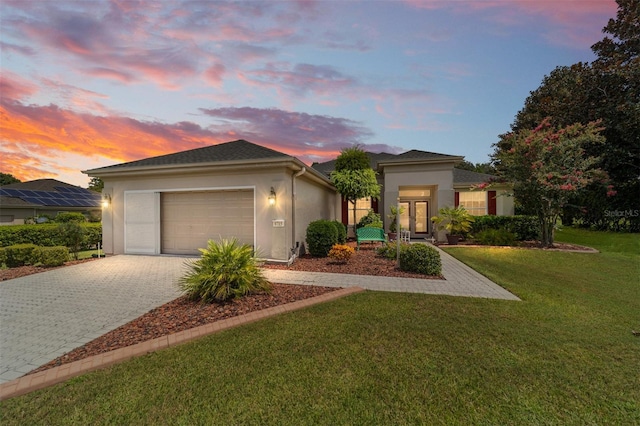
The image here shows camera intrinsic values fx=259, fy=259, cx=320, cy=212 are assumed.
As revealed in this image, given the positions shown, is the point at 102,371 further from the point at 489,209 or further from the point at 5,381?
the point at 489,209

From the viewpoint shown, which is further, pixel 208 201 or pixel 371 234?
pixel 371 234

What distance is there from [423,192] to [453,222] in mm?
3078

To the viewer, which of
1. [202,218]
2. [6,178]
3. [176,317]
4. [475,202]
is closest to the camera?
[176,317]

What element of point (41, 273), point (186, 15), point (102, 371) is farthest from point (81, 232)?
point (102, 371)

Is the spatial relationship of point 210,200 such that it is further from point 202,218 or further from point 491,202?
point 491,202

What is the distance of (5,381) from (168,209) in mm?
8154

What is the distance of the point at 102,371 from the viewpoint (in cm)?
293

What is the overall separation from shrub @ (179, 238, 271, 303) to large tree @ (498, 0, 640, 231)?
14373 mm

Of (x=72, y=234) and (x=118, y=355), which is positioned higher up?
(x=72, y=234)

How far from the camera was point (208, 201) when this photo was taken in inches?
384

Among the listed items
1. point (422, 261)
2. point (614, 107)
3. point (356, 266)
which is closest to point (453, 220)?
point (422, 261)

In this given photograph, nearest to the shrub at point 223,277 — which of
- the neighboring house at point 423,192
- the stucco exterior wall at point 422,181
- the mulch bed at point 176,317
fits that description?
the mulch bed at point 176,317

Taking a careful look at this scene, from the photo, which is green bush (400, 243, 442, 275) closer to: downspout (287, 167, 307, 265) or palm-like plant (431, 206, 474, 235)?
downspout (287, 167, 307, 265)

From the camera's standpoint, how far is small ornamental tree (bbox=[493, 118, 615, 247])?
36.8ft
